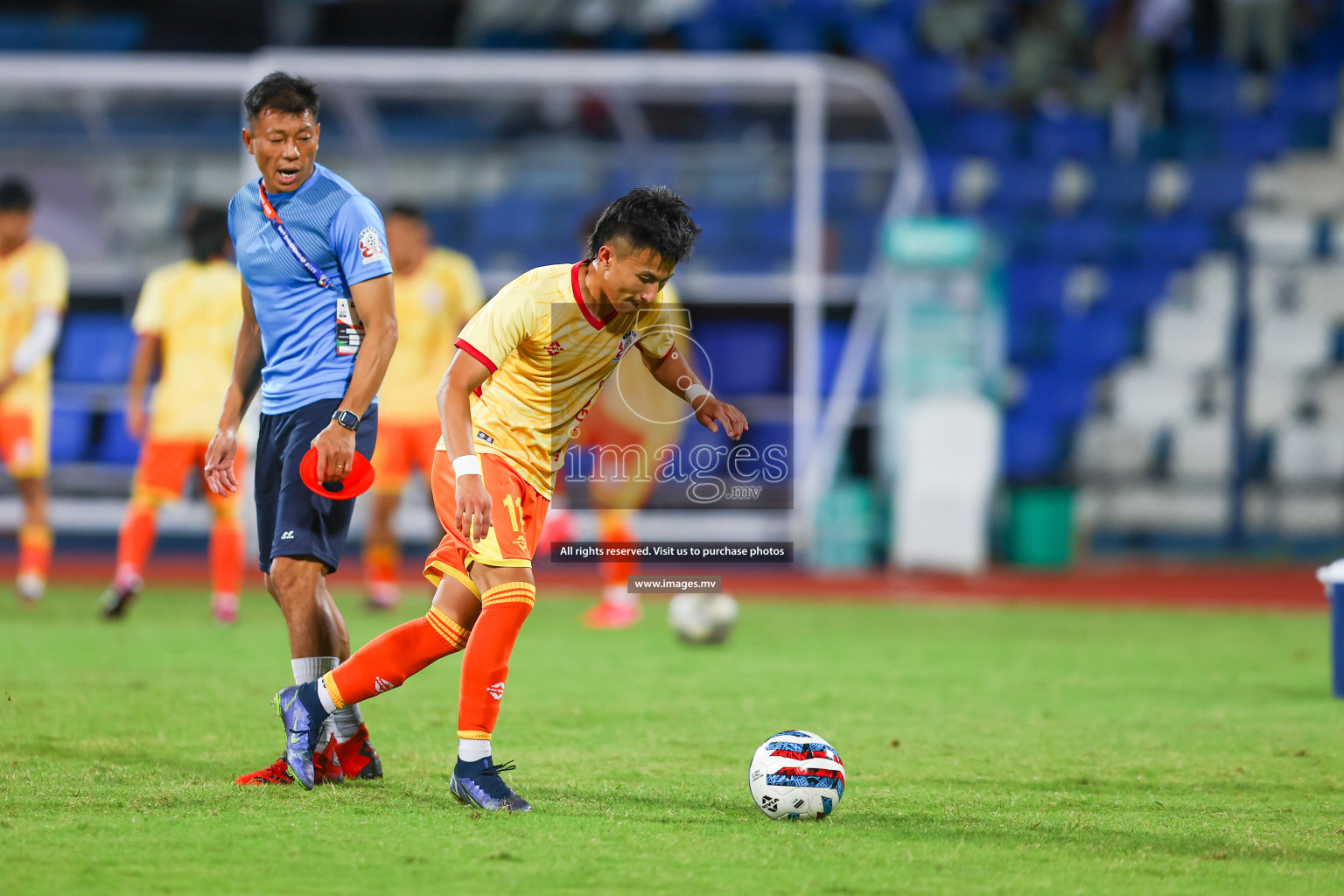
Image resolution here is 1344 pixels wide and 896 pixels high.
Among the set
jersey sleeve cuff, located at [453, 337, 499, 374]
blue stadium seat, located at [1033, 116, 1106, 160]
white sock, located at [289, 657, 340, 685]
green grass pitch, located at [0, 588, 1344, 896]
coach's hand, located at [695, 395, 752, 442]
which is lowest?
green grass pitch, located at [0, 588, 1344, 896]

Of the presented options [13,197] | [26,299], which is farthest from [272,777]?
[13,197]

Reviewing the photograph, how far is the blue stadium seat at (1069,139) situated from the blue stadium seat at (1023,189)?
0.97ft

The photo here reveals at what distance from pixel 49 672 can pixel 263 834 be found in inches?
142

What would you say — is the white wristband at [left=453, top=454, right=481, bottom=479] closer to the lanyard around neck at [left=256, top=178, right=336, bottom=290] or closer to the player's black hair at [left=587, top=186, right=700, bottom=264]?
the player's black hair at [left=587, top=186, right=700, bottom=264]

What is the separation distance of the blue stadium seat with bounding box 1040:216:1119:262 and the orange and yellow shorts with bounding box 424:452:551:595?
1192 centimetres

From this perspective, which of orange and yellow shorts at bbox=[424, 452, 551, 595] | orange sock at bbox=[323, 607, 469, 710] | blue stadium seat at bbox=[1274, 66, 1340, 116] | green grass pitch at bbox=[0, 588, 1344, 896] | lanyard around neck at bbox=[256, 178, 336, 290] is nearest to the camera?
green grass pitch at bbox=[0, 588, 1344, 896]

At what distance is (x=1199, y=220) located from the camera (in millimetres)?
15945

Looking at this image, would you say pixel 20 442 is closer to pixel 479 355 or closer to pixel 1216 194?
pixel 479 355

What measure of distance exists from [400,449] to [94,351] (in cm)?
527

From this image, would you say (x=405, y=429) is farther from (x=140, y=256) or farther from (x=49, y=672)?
(x=140, y=256)

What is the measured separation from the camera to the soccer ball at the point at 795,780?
436 centimetres

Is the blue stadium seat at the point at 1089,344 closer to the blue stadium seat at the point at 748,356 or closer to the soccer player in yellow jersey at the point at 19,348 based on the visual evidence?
the blue stadium seat at the point at 748,356

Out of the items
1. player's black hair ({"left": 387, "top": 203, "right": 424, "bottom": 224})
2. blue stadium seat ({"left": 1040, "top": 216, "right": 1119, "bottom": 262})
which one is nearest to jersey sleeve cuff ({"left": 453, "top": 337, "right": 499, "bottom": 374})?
player's black hair ({"left": 387, "top": 203, "right": 424, "bottom": 224})

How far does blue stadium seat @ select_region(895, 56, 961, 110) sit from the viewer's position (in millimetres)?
16297
